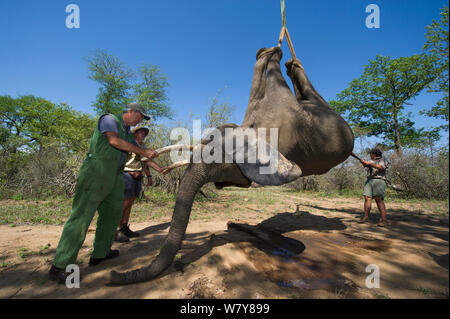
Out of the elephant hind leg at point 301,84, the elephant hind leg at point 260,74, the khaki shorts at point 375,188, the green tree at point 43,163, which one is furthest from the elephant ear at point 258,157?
the green tree at point 43,163

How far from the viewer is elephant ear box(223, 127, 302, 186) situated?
8.21 ft

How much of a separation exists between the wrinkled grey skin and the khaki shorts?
2.64 meters

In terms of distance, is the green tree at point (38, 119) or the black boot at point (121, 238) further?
the green tree at point (38, 119)

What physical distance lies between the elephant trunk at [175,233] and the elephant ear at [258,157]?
0.50m

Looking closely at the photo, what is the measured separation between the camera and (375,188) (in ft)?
18.0

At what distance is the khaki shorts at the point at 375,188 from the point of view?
213 inches

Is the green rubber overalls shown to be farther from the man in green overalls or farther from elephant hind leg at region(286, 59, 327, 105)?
elephant hind leg at region(286, 59, 327, 105)

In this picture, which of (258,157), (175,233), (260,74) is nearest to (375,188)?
(260,74)

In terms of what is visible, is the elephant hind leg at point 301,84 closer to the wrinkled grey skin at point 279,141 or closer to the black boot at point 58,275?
the wrinkled grey skin at point 279,141

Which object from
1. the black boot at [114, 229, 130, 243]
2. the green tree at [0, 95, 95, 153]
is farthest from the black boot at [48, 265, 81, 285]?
the green tree at [0, 95, 95, 153]

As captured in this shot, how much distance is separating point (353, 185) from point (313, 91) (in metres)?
13.4

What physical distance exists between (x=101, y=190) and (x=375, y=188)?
6305 millimetres

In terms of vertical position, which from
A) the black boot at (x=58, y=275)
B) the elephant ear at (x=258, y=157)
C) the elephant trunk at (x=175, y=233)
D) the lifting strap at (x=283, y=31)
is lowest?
the black boot at (x=58, y=275)

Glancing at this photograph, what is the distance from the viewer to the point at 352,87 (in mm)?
23094
